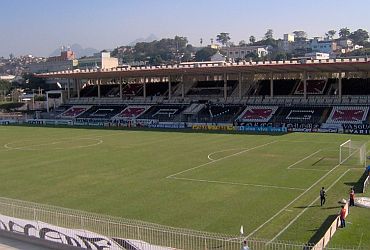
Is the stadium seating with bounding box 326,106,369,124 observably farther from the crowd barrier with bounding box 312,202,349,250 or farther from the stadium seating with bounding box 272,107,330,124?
the crowd barrier with bounding box 312,202,349,250

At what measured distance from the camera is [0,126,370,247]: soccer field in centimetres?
2302

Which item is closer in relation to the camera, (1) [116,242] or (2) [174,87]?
(1) [116,242]

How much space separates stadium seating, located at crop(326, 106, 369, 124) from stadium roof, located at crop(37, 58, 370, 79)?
5464 mm

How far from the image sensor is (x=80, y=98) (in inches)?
3671

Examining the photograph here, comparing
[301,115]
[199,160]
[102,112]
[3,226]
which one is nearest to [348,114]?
[301,115]

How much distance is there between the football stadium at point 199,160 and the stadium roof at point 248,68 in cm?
29

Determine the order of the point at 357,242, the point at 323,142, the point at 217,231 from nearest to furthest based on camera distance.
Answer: the point at 357,242
the point at 217,231
the point at 323,142

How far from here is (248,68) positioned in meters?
69.8

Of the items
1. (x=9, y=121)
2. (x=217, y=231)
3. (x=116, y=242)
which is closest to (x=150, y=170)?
(x=217, y=231)

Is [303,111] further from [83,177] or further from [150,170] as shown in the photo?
[83,177]

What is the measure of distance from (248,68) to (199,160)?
3365 cm

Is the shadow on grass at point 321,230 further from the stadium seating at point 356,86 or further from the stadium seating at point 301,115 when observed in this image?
the stadium seating at point 356,86

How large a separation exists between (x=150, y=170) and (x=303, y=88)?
143 ft

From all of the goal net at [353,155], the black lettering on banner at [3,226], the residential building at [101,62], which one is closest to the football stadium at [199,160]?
the black lettering on banner at [3,226]
